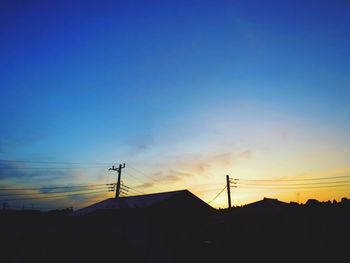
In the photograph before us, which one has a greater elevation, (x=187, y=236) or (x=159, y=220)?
(x=159, y=220)

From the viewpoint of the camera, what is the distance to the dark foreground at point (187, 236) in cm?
1438

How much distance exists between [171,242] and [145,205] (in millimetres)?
3588

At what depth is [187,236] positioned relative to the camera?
21125mm

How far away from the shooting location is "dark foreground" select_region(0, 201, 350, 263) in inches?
566

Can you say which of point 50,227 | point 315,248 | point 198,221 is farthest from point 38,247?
point 315,248

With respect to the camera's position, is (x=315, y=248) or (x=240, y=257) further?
(x=240, y=257)

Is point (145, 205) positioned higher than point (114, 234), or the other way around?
point (145, 205)

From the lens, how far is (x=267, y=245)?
16484 millimetres

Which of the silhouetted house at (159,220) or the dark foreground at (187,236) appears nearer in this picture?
the dark foreground at (187,236)

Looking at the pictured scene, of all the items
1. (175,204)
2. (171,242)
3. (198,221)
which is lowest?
(171,242)

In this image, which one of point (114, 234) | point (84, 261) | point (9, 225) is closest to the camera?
point (84, 261)

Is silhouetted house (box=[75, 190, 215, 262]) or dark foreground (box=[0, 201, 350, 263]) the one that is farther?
silhouetted house (box=[75, 190, 215, 262])

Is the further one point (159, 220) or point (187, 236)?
point (187, 236)

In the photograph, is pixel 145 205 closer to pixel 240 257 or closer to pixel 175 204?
pixel 175 204
